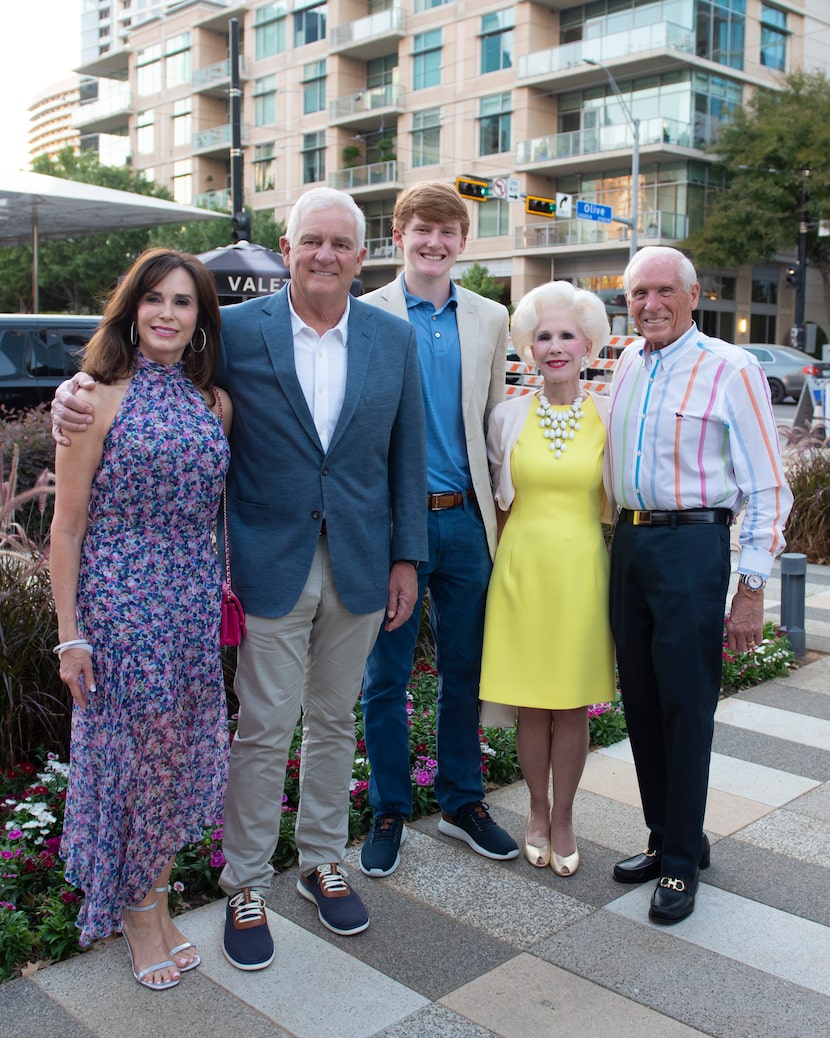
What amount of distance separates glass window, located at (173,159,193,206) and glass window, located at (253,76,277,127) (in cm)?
674

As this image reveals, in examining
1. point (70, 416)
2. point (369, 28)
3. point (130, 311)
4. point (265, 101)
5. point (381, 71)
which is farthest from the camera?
point (265, 101)

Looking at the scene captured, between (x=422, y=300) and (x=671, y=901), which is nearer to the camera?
(x=671, y=901)

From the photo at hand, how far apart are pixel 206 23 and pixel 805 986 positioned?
208 feet

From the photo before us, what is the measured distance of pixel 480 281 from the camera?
38969mm

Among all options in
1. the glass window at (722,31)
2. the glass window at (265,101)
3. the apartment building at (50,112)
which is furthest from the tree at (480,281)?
the apartment building at (50,112)

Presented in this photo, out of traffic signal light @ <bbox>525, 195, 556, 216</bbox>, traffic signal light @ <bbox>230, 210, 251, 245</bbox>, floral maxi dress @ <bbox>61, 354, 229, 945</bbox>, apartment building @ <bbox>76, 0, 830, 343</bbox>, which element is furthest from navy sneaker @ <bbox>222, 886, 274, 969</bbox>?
traffic signal light @ <bbox>525, 195, 556, 216</bbox>

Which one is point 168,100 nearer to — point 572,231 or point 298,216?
point 572,231

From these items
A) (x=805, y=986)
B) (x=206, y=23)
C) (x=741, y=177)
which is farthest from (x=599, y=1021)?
(x=206, y=23)

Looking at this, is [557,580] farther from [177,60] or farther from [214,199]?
[177,60]

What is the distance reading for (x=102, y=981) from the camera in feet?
9.32

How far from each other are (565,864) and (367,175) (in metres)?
48.2

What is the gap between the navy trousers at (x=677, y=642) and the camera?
125 inches

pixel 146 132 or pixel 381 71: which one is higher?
pixel 146 132

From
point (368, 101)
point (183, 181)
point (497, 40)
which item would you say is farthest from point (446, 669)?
point (183, 181)
